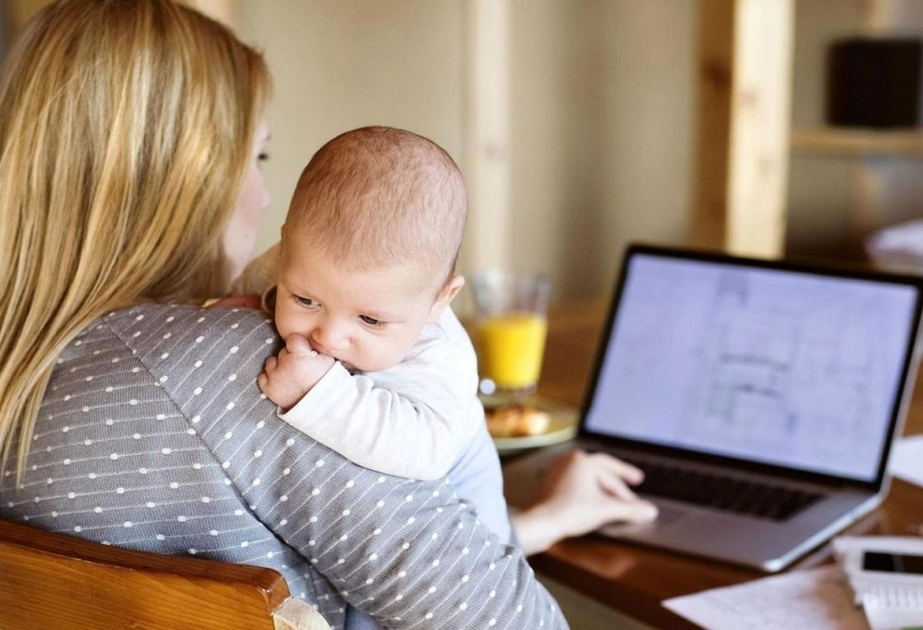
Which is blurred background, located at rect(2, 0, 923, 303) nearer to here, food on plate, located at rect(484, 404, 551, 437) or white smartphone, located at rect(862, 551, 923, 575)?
food on plate, located at rect(484, 404, 551, 437)

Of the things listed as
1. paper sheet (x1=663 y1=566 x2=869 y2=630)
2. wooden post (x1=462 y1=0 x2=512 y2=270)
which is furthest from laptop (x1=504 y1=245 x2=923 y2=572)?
wooden post (x1=462 y1=0 x2=512 y2=270)

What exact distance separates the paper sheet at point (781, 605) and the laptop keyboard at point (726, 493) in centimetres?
16

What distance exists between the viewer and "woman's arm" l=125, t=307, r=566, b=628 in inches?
32.7

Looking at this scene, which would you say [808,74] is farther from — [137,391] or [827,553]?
[137,391]

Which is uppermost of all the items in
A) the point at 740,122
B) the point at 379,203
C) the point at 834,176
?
the point at 379,203

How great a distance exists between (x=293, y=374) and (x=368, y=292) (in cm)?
8

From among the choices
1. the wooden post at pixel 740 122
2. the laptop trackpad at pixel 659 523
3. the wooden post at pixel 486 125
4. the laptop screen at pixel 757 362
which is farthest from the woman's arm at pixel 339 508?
the wooden post at pixel 486 125

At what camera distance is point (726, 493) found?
4.42 feet

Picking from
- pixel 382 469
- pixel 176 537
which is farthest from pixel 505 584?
Answer: pixel 176 537

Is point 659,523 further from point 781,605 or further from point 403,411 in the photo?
point 403,411

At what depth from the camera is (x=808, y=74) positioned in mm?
4223

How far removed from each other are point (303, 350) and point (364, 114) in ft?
9.26

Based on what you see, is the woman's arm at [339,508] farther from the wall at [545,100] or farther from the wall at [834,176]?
the wall at [834,176]

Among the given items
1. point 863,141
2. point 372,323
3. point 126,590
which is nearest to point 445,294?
point 372,323
